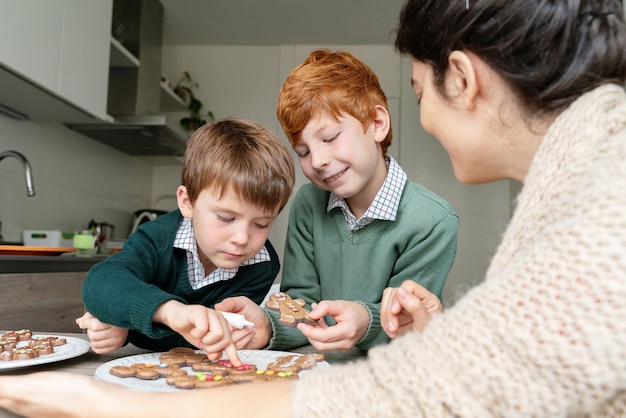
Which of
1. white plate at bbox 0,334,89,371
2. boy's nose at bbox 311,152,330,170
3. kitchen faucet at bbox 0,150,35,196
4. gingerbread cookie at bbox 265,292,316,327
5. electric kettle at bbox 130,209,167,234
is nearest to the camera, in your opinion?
white plate at bbox 0,334,89,371

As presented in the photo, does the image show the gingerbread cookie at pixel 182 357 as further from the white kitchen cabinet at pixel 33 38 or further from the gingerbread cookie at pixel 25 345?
the white kitchen cabinet at pixel 33 38

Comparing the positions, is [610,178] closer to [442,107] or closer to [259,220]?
[442,107]

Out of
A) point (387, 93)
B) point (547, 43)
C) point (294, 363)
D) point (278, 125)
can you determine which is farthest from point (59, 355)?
point (387, 93)

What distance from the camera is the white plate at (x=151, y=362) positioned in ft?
2.42

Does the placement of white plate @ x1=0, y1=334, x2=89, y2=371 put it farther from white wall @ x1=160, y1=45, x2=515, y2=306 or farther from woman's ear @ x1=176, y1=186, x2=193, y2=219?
white wall @ x1=160, y1=45, x2=515, y2=306

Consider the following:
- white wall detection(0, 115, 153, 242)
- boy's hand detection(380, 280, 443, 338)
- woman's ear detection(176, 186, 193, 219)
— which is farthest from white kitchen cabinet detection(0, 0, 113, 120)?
boy's hand detection(380, 280, 443, 338)

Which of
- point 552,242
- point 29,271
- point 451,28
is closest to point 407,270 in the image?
point 451,28

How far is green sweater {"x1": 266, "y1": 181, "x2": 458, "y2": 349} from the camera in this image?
4.44ft

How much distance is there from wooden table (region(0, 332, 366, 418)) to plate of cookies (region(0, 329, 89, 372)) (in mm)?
17

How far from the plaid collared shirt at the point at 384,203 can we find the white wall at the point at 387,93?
3349 mm

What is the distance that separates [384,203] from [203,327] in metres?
0.68

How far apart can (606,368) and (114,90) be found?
345cm

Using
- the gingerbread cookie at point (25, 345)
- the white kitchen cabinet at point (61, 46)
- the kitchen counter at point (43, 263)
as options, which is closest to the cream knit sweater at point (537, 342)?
the gingerbread cookie at point (25, 345)

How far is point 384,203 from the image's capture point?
1.39m
